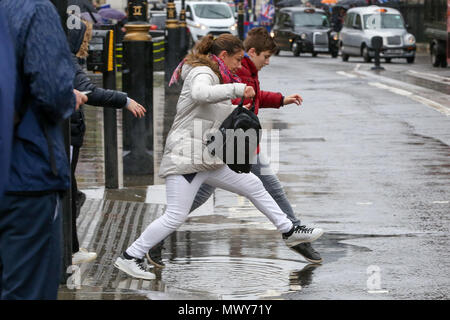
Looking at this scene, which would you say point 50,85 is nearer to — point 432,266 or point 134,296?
point 134,296

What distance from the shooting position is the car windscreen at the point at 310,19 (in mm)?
45531

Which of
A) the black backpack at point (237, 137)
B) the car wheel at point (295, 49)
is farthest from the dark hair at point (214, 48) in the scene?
the car wheel at point (295, 49)

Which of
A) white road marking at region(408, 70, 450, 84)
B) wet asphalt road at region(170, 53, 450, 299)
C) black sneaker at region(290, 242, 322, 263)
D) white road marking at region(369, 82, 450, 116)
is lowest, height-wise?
white road marking at region(408, 70, 450, 84)

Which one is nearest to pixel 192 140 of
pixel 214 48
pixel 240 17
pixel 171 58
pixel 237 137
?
pixel 237 137

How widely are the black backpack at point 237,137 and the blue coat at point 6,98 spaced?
3125mm

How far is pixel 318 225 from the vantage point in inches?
356

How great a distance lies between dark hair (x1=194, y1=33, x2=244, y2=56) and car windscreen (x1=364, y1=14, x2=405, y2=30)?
32182mm

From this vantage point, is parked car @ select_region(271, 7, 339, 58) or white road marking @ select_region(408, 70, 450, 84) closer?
white road marking @ select_region(408, 70, 450, 84)


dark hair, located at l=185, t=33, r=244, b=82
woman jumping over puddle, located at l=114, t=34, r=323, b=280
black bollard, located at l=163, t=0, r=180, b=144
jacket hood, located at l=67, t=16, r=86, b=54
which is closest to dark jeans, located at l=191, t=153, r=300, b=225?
woman jumping over puddle, located at l=114, t=34, r=323, b=280

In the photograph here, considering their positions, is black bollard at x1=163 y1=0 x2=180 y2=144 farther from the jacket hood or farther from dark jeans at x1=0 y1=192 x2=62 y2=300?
dark jeans at x1=0 y1=192 x2=62 y2=300

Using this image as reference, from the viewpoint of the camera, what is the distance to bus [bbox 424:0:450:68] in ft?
105

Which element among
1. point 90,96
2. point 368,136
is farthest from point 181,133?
point 368,136

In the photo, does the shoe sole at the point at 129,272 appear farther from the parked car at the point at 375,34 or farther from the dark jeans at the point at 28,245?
the parked car at the point at 375,34

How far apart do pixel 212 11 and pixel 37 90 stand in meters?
41.3
